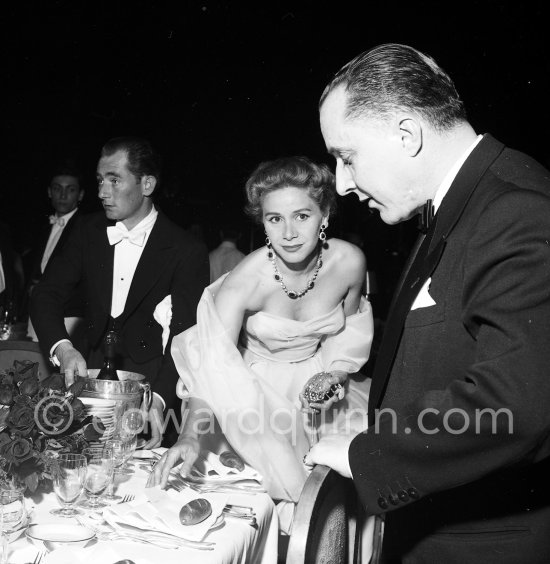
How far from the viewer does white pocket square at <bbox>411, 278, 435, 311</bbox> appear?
4.06ft

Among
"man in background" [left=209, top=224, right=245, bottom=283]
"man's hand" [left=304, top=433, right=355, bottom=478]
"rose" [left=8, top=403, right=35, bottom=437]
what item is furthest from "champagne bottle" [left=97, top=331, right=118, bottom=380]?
"man in background" [left=209, top=224, right=245, bottom=283]

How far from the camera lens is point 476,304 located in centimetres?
108

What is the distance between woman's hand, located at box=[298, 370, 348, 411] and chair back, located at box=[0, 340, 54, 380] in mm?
1281

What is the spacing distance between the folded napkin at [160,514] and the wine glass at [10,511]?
0.61ft

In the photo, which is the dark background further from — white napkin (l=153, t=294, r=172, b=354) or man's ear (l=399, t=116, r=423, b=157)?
man's ear (l=399, t=116, r=423, b=157)

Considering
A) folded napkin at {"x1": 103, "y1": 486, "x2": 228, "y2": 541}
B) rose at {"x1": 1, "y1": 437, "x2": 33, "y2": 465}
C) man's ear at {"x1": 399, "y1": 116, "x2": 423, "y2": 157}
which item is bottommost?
folded napkin at {"x1": 103, "y1": 486, "x2": 228, "y2": 541}

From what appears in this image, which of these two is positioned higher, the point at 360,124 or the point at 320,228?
the point at 360,124

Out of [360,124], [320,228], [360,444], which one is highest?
[360,124]

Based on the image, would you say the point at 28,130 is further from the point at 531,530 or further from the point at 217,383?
the point at 531,530

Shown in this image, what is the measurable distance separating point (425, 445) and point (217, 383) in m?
1.46

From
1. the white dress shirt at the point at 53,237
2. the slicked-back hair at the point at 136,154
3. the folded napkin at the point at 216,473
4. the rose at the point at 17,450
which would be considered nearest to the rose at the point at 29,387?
the rose at the point at 17,450

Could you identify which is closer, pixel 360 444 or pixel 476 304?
pixel 476 304

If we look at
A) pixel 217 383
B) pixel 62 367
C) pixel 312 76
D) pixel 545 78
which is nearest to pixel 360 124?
pixel 217 383

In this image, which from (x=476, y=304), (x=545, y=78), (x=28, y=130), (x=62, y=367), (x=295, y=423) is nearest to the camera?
(x=476, y=304)
